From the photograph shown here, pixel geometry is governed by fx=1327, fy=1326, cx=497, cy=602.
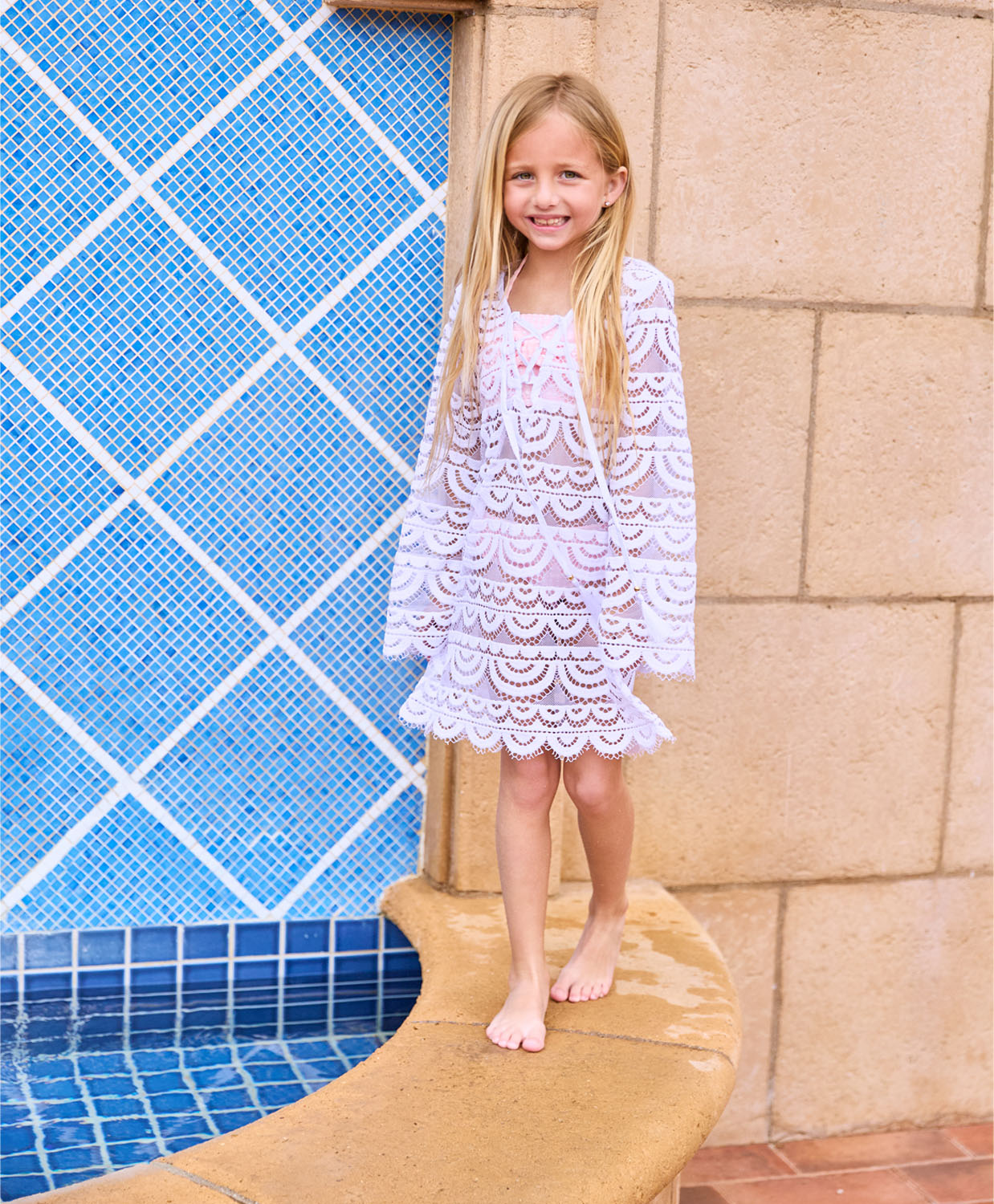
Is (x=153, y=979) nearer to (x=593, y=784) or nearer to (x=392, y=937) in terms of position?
(x=392, y=937)

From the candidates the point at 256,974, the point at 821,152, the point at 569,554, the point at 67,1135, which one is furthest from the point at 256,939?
the point at 821,152

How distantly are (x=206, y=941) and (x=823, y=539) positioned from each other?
6.14ft

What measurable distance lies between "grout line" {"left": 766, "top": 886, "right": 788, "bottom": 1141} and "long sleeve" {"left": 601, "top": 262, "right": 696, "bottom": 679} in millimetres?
1370

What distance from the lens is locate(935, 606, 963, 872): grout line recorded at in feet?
11.8

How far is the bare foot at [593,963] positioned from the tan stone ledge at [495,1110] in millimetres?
29

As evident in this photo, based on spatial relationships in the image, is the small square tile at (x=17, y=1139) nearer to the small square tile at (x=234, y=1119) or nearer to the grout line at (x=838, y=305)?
the small square tile at (x=234, y=1119)

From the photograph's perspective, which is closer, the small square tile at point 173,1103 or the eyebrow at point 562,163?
the eyebrow at point 562,163

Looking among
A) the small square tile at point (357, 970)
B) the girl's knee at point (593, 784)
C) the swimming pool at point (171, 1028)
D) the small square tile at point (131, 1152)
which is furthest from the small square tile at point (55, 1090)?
the girl's knee at point (593, 784)

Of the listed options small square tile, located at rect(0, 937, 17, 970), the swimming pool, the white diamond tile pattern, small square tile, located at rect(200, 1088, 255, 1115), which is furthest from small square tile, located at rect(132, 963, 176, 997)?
small square tile, located at rect(200, 1088, 255, 1115)

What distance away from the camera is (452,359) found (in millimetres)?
2617

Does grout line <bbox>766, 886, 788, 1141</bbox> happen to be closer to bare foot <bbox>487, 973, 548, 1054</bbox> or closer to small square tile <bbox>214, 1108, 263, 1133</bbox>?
bare foot <bbox>487, 973, 548, 1054</bbox>

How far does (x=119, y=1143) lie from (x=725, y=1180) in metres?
1.68

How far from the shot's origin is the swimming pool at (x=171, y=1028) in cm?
254

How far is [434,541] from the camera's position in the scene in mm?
2701
